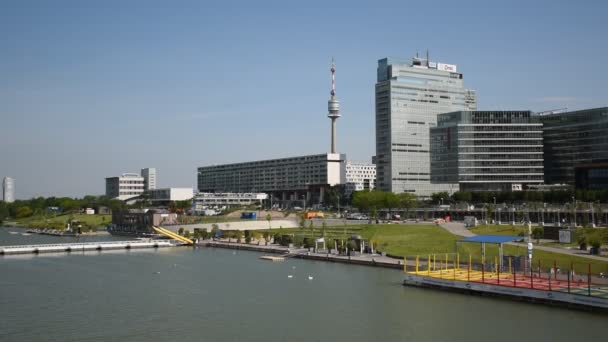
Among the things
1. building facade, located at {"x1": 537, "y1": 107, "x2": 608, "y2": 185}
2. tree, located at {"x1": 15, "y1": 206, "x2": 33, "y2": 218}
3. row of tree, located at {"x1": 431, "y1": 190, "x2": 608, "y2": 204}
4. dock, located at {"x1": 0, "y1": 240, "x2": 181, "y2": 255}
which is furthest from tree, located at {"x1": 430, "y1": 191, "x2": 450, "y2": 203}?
tree, located at {"x1": 15, "y1": 206, "x2": 33, "y2": 218}

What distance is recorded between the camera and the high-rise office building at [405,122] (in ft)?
607

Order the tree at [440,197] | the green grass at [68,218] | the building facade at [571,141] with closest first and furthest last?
the tree at [440,197], the building facade at [571,141], the green grass at [68,218]

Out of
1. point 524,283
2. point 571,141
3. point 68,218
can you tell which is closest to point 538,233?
point 524,283

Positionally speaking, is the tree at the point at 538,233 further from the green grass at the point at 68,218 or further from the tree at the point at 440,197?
the green grass at the point at 68,218

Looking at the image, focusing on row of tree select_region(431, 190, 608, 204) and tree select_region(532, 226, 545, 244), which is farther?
row of tree select_region(431, 190, 608, 204)

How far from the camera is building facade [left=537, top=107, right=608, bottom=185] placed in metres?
156

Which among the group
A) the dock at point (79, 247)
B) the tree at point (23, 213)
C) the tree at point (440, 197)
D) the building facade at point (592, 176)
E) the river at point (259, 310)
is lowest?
the river at point (259, 310)

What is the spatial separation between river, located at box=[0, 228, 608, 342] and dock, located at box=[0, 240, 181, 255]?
21259mm

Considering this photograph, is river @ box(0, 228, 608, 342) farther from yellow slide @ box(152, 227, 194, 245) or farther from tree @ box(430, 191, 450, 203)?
tree @ box(430, 191, 450, 203)

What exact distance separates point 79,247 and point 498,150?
355ft

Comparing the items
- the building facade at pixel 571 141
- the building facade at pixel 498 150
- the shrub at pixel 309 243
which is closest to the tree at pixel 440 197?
the building facade at pixel 498 150

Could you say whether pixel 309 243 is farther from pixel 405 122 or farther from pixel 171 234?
pixel 405 122

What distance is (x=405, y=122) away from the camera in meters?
187

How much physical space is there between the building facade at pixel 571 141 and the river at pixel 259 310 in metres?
112
